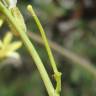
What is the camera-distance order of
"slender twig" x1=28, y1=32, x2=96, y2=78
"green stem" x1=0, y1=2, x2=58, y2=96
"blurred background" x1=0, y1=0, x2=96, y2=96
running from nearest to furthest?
1. "green stem" x1=0, y1=2, x2=58, y2=96
2. "slender twig" x1=28, y1=32, x2=96, y2=78
3. "blurred background" x1=0, y1=0, x2=96, y2=96

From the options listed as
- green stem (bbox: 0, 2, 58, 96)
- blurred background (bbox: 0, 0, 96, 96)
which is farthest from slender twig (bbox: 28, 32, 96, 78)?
green stem (bbox: 0, 2, 58, 96)

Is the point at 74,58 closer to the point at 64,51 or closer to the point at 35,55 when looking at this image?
the point at 64,51

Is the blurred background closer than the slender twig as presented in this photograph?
No

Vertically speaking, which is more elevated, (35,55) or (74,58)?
(35,55)

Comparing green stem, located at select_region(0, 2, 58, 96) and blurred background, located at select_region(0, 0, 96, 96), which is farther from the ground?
green stem, located at select_region(0, 2, 58, 96)

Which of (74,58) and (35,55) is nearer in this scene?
(35,55)

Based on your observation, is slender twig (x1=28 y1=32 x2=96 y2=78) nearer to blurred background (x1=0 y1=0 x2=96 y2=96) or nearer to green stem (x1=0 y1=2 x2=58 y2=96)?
blurred background (x1=0 y1=0 x2=96 y2=96)

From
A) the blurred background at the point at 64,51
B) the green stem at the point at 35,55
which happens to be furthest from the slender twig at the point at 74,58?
the green stem at the point at 35,55

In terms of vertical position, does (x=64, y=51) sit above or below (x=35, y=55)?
below

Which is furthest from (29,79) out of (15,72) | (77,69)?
(77,69)

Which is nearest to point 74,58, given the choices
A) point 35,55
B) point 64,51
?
point 64,51
